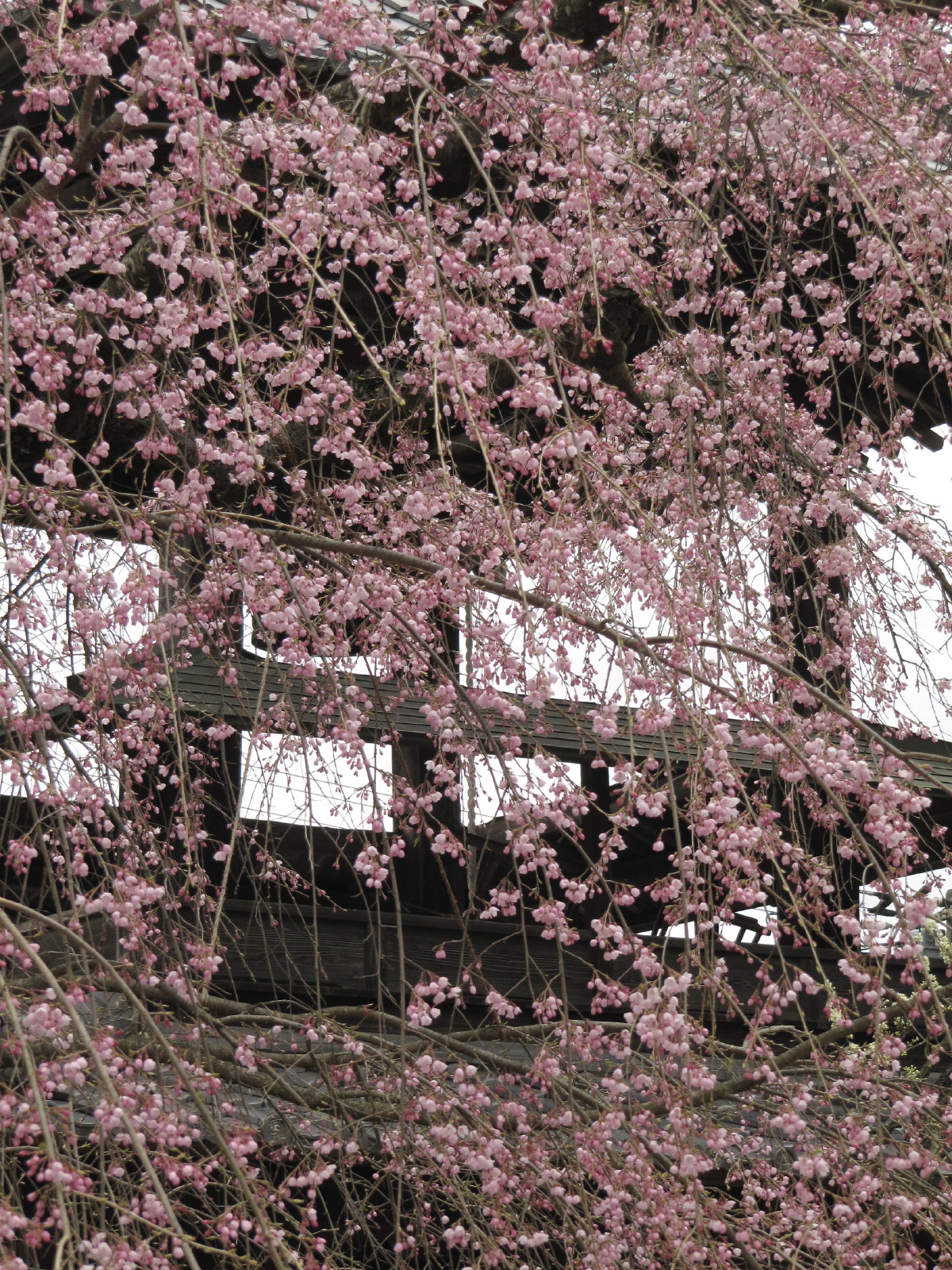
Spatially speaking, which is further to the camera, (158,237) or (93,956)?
(158,237)

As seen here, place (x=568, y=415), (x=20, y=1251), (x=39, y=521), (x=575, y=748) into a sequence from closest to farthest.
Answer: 1. (x=568, y=415)
2. (x=39, y=521)
3. (x=20, y=1251)
4. (x=575, y=748)

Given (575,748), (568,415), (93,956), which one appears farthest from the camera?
(575,748)

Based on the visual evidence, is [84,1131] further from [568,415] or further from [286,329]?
[568,415]

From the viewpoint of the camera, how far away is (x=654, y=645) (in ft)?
11.1

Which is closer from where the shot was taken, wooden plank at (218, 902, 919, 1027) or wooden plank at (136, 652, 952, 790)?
wooden plank at (136, 652, 952, 790)

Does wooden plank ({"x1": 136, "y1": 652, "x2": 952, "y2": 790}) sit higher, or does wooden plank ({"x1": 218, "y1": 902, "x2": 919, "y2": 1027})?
wooden plank ({"x1": 136, "y1": 652, "x2": 952, "y2": 790})

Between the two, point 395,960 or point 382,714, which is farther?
point 395,960

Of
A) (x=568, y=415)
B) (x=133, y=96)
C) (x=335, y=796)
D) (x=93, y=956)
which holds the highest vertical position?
(x=133, y=96)

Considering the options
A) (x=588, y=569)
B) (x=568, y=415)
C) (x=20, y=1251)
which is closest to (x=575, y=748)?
(x=588, y=569)

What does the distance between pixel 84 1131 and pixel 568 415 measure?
244 cm

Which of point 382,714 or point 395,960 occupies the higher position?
point 382,714

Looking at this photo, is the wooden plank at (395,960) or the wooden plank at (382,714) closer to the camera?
→ the wooden plank at (382,714)

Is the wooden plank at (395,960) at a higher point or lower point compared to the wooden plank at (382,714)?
lower

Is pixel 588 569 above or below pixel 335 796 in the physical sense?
above
